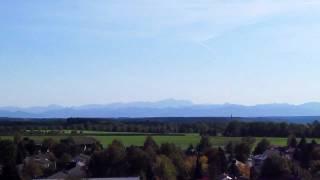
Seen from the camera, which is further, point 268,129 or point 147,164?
point 268,129

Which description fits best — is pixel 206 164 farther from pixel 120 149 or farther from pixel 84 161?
pixel 84 161

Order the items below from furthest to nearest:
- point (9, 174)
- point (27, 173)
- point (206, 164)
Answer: point (206, 164) < point (27, 173) < point (9, 174)

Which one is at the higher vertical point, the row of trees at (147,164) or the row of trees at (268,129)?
the row of trees at (268,129)

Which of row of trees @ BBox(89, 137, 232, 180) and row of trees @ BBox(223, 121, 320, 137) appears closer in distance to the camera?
row of trees @ BBox(89, 137, 232, 180)

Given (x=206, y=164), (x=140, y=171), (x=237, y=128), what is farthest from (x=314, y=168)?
(x=237, y=128)

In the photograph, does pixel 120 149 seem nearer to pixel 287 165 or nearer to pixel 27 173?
pixel 27 173

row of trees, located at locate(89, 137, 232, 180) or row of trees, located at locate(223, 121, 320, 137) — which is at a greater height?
row of trees, located at locate(223, 121, 320, 137)

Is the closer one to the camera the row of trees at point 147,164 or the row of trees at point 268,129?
the row of trees at point 147,164

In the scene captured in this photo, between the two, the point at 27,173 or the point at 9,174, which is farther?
the point at 27,173

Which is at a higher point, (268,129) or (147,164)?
(268,129)

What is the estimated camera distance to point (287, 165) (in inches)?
1261

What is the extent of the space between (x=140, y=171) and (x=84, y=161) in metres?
7.75

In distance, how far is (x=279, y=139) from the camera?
56500 mm

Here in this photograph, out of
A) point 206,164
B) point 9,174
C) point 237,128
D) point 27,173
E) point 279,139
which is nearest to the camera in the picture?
point 9,174
